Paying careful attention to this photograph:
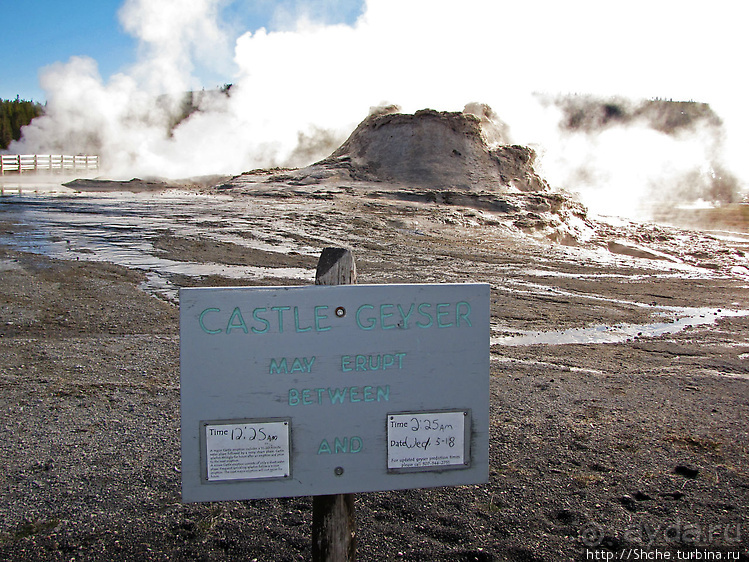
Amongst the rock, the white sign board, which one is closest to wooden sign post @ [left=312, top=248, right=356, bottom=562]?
the white sign board

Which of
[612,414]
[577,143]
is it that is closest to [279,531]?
[612,414]

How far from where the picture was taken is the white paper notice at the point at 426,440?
1.78 m

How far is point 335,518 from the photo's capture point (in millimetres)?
1868

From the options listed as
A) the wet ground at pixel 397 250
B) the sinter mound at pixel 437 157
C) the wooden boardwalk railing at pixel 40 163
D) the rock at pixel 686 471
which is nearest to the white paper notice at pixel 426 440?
the rock at pixel 686 471

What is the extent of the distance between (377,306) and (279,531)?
4.28 ft

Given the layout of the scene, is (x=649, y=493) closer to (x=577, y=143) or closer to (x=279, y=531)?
(x=279, y=531)

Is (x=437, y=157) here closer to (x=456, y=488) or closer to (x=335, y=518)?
(x=456, y=488)

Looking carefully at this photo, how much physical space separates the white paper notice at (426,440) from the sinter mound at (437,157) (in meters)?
16.7

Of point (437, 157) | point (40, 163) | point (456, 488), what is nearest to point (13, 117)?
point (40, 163)

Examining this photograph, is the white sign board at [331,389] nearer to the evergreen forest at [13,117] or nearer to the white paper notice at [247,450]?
the white paper notice at [247,450]

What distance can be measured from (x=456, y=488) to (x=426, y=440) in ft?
4.12

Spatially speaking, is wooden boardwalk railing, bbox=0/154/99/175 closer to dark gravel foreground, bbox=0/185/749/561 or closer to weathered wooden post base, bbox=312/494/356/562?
dark gravel foreground, bbox=0/185/749/561

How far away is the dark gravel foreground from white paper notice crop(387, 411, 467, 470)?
2.57 feet

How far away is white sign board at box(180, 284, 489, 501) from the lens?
1.71 meters
